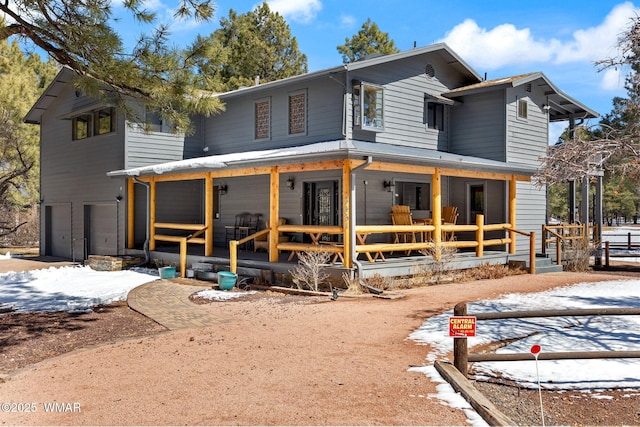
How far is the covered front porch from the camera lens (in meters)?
11.4

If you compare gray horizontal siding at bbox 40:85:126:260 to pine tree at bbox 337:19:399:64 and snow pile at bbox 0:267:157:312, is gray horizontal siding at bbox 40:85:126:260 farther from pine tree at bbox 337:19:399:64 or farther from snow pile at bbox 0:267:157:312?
pine tree at bbox 337:19:399:64

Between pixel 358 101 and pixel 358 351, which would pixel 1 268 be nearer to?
pixel 358 101

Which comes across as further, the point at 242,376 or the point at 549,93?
the point at 549,93

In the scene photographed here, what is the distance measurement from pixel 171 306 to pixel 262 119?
8387 millimetres

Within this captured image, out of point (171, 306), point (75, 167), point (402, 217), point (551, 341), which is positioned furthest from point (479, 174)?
point (75, 167)

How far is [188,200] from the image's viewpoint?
18219mm

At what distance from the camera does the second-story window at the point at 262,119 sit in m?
16.3

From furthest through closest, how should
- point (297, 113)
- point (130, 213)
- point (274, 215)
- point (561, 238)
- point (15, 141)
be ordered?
point (15, 141) < point (130, 213) < point (561, 238) < point (297, 113) < point (274, 215)

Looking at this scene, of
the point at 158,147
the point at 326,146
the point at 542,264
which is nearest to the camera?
the point at 326,146

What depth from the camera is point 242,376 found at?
5.45 meters

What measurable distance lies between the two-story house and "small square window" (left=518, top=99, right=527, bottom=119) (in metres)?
0.09

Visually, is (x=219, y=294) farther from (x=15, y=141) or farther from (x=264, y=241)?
(x=15, y=141)

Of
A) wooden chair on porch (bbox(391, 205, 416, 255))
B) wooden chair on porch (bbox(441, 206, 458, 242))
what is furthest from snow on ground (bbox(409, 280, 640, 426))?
wooden chair on porch (bbox(441, 206, 458, 242))

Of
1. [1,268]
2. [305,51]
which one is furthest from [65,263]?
[305,51]
